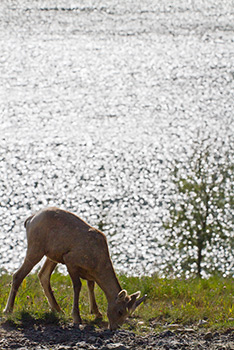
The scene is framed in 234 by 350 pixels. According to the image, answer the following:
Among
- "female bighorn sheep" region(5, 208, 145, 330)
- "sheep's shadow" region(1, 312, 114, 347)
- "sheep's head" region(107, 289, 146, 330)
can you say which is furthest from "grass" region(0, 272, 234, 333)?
"female bighorn sheep" region(5, 208, 145, 330)

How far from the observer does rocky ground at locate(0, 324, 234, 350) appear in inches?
289

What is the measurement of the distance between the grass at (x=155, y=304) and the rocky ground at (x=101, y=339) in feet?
0.86

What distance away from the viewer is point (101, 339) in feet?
24.8

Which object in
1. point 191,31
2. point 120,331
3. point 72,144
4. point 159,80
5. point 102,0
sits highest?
point 102,0

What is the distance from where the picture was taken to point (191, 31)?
43.9 m

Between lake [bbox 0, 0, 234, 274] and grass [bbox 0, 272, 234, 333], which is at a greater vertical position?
lake [bbox 0, 0, 234, 274]

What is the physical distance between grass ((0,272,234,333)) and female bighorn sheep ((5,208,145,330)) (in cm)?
33

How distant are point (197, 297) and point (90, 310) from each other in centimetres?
232

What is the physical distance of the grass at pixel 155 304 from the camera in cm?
849

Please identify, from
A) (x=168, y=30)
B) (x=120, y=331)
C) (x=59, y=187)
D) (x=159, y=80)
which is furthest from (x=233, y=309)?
(x=168, y=30)

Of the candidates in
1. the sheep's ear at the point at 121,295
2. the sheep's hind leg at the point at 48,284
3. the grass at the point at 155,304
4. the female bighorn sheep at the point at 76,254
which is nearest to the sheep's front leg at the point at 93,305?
the grass at the point at 155,304

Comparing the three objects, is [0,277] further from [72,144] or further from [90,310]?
[72,144]

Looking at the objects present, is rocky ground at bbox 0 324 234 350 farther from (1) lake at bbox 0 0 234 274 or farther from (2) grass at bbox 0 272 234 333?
(1) lake at bbox 0 0 234 274

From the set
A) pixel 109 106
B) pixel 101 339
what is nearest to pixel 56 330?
pixel 101 339
